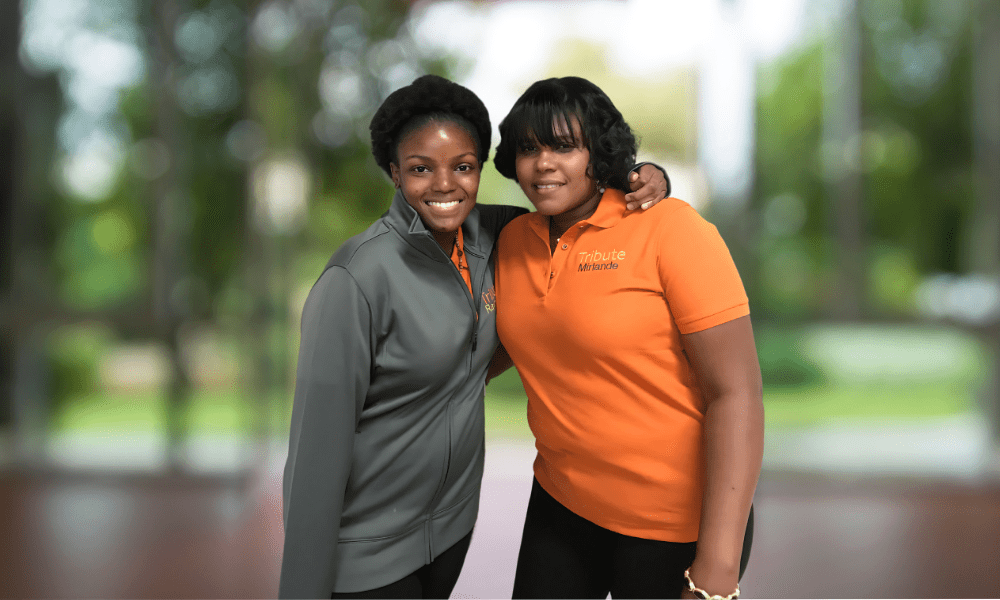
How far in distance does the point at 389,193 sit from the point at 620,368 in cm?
343

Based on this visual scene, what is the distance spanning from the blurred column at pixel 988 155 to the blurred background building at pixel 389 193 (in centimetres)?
1

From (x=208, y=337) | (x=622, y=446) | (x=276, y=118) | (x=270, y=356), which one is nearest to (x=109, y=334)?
(x=208, y=337)

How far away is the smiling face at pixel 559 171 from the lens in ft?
3.86

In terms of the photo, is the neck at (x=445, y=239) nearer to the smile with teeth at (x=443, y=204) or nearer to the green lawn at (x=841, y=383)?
the smile with teeth at (x=443, y=204)

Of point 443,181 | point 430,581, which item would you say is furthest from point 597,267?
point 430,581

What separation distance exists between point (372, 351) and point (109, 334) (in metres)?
4.12

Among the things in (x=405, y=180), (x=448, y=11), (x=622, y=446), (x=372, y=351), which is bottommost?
(x=622, y=446)

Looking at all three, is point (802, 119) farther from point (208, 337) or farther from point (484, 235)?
point (208, 337)

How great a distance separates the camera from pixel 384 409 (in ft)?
3.75

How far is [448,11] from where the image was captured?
4055mm

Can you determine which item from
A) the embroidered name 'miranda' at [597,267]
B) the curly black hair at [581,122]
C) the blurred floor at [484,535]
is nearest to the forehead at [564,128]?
the curly black hair at [581,122]

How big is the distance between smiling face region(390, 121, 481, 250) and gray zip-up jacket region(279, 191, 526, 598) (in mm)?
41

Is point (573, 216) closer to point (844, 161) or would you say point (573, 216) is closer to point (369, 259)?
point (369, 259)

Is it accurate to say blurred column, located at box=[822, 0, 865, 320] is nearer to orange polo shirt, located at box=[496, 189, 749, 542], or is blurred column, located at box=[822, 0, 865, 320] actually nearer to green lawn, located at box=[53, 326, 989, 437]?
green lawn, located at box=[53, 326, 989, 437]
